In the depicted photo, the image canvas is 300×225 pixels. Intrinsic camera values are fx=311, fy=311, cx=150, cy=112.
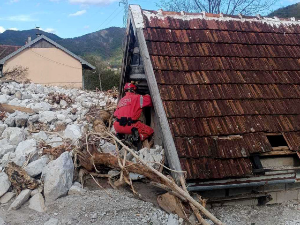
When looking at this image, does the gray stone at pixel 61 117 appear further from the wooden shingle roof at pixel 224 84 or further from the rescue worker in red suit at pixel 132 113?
the wooden shingle roof at pixel 224 84

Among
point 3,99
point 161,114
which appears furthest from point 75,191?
point 3,99

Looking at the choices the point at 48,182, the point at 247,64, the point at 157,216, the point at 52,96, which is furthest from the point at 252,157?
the point at 52,96

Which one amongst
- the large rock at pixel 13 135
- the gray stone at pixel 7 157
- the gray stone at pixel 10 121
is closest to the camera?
the gray stone at pixel 7 157

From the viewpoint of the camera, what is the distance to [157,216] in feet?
14.6

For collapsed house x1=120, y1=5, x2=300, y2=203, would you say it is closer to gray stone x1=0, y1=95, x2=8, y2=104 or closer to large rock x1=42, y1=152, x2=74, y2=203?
large rock x1=42, y1=152, x2=74, y2=203

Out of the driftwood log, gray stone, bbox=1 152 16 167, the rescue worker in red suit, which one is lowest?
gray stone, bbox=1 152 16 167

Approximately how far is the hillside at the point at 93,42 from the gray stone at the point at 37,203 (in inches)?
1701

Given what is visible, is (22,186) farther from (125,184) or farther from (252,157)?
(252,157)

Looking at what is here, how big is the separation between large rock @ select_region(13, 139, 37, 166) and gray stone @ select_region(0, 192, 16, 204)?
745mm

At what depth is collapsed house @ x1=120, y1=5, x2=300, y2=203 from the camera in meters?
4.50

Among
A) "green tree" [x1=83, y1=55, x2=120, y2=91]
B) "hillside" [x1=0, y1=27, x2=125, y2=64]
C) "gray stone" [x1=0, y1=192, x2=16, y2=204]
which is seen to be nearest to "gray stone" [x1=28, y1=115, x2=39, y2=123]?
"gray stone" [x1=0, y1=192, x2=16, y2=204]

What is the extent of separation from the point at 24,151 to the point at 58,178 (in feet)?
5.50

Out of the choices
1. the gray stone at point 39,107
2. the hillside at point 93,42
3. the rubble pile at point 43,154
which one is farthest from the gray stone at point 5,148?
the hillside at point 93,42

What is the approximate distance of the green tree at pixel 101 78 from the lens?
2908 centimetres
